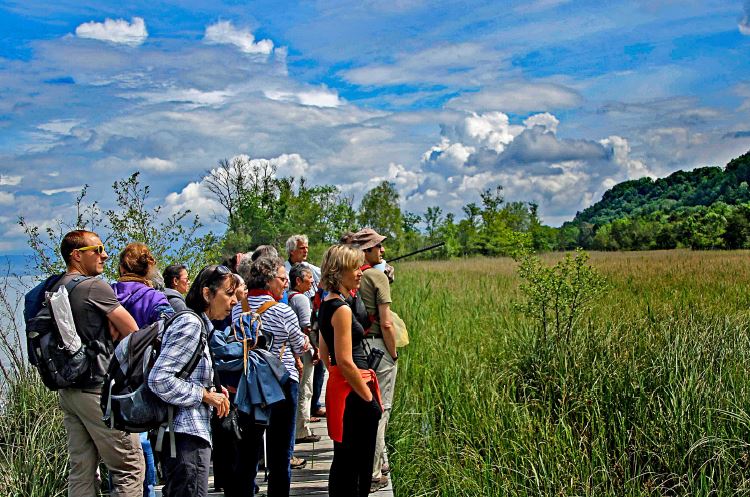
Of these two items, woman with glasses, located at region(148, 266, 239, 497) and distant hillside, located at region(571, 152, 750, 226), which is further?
distant hillside, located at region(571, 152, 750, 226)

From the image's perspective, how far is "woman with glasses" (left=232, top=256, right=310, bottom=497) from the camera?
4008 mm

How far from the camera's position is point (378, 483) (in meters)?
4.82

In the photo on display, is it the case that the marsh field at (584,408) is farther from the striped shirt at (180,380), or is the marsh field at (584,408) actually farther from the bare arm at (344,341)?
the striped shirt at (180,380)

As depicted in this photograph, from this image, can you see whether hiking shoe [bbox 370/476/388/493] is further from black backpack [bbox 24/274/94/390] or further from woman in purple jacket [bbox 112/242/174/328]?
black backpack [bbox 24/274/94/390]

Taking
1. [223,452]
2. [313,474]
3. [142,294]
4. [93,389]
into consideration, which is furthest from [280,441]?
[142,294]

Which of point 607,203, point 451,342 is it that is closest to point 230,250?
point 451,342

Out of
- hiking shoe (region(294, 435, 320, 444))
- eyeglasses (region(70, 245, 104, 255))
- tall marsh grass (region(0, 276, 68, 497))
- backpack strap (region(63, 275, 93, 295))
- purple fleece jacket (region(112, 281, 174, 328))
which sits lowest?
hiking shoe (region(294, 435, 320, 444))

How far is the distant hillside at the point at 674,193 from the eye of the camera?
60719mm

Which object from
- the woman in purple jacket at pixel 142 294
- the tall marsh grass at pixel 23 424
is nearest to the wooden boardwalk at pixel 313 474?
the woman in purple jacket at pixel 142 294

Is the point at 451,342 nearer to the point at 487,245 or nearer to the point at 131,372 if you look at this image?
the point at 131,372

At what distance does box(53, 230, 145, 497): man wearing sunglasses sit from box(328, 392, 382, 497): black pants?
3.83 feet

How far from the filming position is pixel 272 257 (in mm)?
4465

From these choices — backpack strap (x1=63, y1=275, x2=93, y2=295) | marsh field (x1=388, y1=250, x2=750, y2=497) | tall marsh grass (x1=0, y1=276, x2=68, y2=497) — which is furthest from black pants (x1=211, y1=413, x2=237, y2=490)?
marsh field (x1=388, y1=250, x2=750, y2=497)

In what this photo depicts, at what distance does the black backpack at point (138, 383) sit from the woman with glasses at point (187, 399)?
0.13ft
